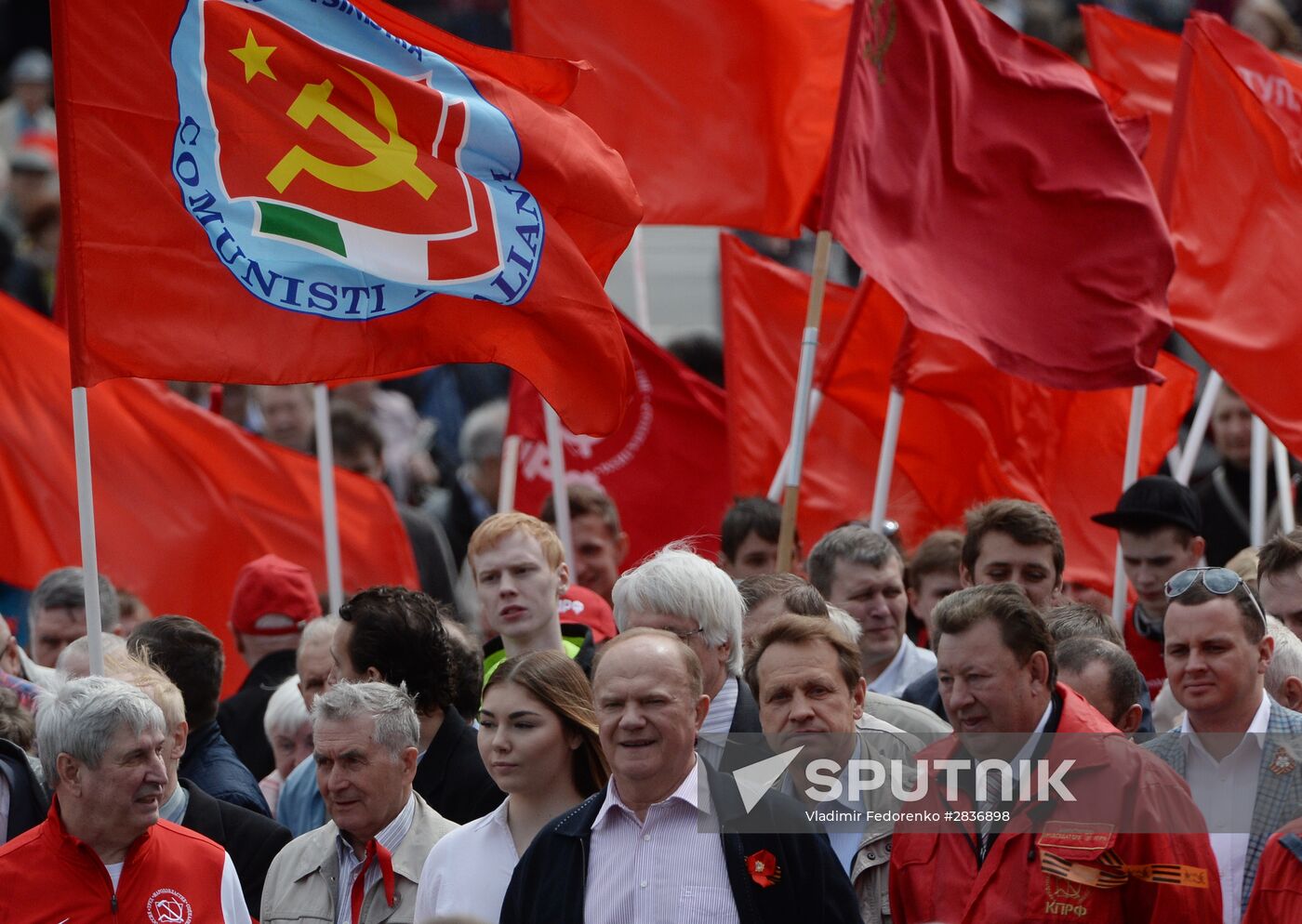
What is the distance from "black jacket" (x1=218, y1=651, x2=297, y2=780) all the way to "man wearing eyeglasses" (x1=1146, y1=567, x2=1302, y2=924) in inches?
131

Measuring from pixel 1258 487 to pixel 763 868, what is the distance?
17.5ft

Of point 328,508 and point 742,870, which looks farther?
point 328,508

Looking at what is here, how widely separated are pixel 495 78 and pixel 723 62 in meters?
2.40

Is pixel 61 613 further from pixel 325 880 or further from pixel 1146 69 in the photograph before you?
pixel 1146 69

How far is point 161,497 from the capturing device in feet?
32.5

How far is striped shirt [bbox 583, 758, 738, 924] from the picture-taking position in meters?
4.93

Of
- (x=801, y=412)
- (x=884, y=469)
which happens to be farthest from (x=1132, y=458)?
(x=801, y=412)

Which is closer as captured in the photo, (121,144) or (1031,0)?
(121,144)

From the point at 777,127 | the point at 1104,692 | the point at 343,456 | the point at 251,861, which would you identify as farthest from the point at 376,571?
the point at 1104,692

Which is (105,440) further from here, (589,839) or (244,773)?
(589,839)

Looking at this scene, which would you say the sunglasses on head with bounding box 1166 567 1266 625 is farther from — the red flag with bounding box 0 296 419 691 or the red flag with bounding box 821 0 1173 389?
the red flag with bounding box 0 296 419 691

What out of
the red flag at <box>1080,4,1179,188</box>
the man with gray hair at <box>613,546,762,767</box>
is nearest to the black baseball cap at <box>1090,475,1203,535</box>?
the man with gray hair at <box>613,546,762,767</box>

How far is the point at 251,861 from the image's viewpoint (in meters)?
6.14

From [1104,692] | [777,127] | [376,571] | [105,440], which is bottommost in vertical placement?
[376,571]
